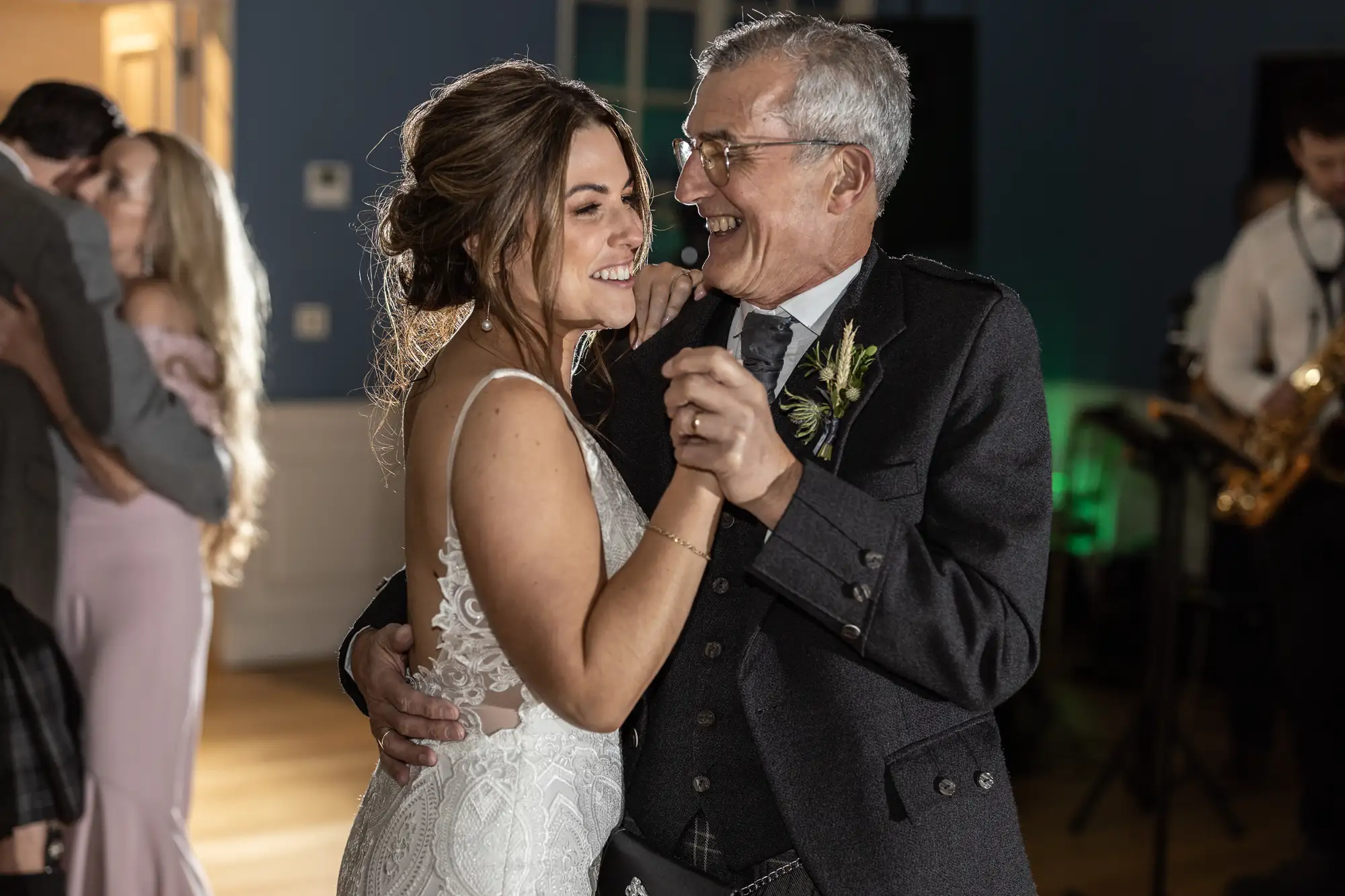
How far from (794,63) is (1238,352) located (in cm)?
301

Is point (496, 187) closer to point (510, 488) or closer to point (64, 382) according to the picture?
point (510, 488)

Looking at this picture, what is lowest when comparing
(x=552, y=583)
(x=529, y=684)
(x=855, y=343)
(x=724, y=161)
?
(x=529, y=684)

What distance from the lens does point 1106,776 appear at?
4504 millimetres

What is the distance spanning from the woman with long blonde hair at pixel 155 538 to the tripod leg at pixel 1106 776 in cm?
272

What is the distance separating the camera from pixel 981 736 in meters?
1.67

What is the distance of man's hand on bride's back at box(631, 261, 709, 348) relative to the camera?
6.49 feet

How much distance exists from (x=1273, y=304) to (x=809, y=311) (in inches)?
116

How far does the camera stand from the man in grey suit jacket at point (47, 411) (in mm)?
2387

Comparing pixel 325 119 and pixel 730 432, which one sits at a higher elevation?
pixel 325 119

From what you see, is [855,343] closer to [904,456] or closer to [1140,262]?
[904,456]

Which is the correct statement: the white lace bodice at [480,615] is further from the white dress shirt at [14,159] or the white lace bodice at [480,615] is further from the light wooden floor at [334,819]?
the light wooden floor at [334,819]

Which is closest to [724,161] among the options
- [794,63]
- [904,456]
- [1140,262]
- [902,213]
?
[794,63]

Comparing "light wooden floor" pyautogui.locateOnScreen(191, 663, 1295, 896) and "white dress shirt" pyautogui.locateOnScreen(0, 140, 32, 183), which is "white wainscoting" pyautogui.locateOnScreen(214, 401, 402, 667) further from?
"white dress shirt" pyautogui.locateOnScreen(0, 140, 32, 183)

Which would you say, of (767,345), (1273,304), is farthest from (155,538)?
(1273,304)
